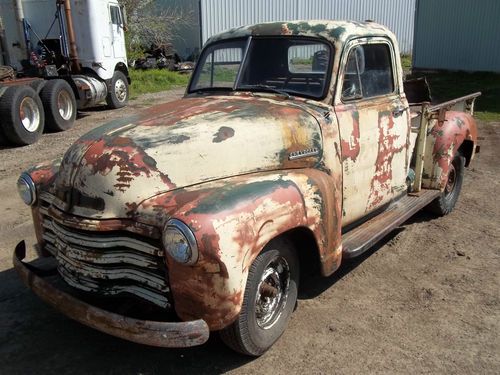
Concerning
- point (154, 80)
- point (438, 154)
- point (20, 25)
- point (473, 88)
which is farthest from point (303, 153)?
point (154, 80)

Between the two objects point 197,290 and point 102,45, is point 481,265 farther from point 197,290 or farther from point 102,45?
point 102,45

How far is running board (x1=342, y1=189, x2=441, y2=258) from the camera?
389cm

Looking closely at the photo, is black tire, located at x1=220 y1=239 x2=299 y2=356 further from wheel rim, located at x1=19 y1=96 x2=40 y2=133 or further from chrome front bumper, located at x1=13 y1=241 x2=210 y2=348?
wheel rim, located at x1=19 y1=96 x2=40 y2=133

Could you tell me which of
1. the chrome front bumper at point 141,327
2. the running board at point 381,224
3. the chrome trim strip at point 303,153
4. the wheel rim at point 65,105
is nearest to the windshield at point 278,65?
the chrome trim strip at point 303,153

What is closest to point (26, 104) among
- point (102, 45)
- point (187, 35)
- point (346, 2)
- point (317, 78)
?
point (102, 45)

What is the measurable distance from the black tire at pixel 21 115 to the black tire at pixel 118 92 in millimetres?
3714

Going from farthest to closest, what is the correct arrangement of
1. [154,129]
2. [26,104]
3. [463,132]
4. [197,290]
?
[26,104], [463,132], [154,129], [197,290]

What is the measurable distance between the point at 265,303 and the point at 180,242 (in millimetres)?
925

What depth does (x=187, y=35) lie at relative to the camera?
24.8 metres

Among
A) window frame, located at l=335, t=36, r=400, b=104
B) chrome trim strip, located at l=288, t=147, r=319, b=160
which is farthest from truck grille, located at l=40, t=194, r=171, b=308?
window frame, located at l=335, t=36, r=400, b=104

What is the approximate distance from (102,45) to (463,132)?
33.8 ft

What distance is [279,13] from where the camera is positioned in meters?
24.4

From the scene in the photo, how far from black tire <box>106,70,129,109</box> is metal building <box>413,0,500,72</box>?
12.1 metres

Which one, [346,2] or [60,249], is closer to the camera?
[60,249]
